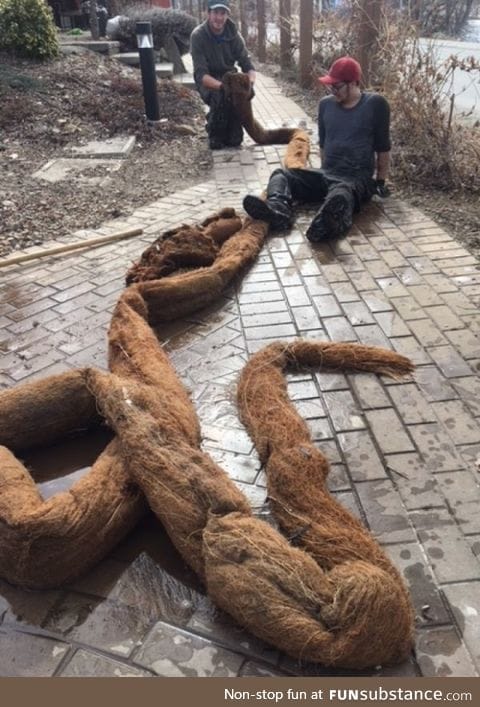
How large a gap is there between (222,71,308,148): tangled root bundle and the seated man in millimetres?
1987

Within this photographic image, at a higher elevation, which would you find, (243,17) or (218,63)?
(243,17)

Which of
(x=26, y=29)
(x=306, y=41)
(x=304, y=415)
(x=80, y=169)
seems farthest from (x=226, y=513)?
(x=306, y=41)

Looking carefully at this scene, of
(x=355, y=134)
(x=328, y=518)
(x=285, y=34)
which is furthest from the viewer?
(x=285, y=34)

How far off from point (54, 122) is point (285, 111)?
3.49m

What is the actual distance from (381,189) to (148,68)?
14.0ft

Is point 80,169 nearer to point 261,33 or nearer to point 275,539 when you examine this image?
point 275,539

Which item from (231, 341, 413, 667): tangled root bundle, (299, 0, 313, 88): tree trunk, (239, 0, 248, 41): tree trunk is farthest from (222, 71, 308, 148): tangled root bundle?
(239, 0, 248, 41): tree trunk

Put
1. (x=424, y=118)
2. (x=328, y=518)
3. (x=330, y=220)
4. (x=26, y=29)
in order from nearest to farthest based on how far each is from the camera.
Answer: (x=328, y=518)
(x=330, y=220)
(x=424, y=118)
(x=26, y=29)

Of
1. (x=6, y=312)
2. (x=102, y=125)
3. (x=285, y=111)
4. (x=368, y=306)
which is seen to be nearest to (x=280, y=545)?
(x=368, y=306)

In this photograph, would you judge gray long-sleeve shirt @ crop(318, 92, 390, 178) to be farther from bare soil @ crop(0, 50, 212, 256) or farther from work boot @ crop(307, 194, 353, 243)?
bare soil @ crop(0, 50, 212, 256)

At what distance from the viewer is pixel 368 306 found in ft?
12.6

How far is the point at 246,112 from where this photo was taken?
7.23m

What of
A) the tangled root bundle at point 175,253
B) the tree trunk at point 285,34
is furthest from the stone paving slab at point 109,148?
the tree trunk at point 285,34

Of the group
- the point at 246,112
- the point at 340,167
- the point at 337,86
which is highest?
the point at 337,86
